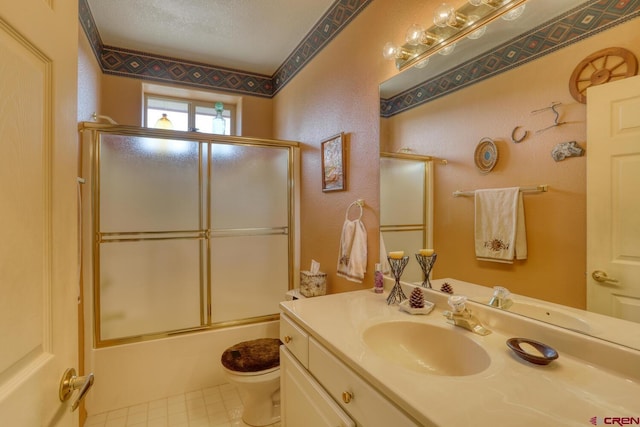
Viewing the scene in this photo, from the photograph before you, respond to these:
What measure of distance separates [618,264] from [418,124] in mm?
931

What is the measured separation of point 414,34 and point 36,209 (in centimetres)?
151

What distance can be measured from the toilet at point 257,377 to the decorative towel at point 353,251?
692 mm

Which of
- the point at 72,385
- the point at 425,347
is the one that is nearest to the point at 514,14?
the point at 425,347

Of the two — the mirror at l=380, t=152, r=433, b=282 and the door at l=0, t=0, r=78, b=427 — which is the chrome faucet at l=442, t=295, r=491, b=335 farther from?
the door at l=0, t=0, r=78, b=427

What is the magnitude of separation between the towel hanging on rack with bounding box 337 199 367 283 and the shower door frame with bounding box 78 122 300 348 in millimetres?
832

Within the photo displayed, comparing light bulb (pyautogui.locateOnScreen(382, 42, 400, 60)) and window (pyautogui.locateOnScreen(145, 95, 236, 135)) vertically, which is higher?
window (pyautogui.locateOnScreen(145, 95, 236, 135))

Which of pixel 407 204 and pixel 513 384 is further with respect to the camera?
pixel 407 204

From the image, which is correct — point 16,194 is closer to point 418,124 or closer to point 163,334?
point 418,124

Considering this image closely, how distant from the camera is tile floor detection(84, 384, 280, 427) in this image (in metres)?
1.94

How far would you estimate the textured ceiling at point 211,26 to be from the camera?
211 cm

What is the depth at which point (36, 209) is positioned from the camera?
605 mm

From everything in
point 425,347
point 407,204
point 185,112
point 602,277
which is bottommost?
point 425,347

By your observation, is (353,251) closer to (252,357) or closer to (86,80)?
(252,357)

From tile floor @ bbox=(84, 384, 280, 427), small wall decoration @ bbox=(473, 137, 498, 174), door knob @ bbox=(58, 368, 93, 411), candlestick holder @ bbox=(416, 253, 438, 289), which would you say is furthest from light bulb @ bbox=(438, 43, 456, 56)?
tile floor @ bbox=(84, 384, 280, 427)
